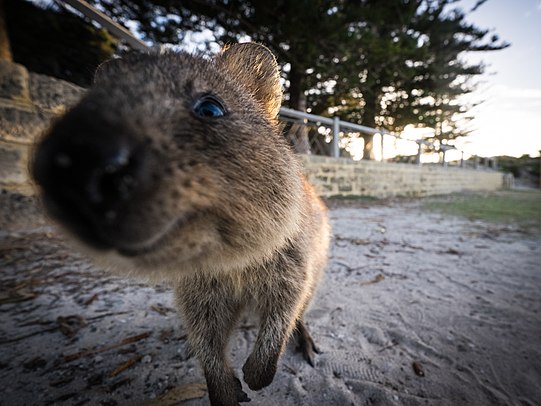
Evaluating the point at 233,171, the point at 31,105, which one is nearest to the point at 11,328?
the point at 233,171

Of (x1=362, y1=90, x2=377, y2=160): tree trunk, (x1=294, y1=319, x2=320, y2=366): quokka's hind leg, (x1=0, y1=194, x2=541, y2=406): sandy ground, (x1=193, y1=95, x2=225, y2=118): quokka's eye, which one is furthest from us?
(x1=362, y1=90, x2=377, y2=160): tree trunk

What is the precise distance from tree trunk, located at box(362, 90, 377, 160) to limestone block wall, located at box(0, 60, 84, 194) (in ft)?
41.7

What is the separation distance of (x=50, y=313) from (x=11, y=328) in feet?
0.73

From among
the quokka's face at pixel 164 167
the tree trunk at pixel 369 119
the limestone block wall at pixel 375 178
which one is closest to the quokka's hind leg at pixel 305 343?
the quokka's face at pixel 164 167

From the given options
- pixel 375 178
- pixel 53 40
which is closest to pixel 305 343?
pixel 375 178

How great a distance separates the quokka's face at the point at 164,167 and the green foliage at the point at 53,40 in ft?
24.6

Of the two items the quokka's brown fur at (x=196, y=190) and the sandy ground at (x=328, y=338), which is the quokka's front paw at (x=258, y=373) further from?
the sandy ground at (x=328, y=338)

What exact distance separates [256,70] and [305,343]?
1.66 metres

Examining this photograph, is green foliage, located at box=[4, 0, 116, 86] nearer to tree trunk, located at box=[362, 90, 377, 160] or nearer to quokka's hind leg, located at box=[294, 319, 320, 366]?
quokka's hind leg, located at box=[294, 319, 320, 366]

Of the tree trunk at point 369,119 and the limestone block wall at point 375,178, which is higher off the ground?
Answer: the tree trunk at point 369,119

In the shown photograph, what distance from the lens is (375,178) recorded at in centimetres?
1040

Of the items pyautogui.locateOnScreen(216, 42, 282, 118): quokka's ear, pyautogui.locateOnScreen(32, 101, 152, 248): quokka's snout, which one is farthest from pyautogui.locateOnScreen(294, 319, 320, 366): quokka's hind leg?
pyautogui.locateOnScreen(32, 101, 152, 248): quokka's snout

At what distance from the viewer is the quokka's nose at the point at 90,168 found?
0.53m

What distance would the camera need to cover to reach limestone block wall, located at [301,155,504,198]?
8406 millimetres
